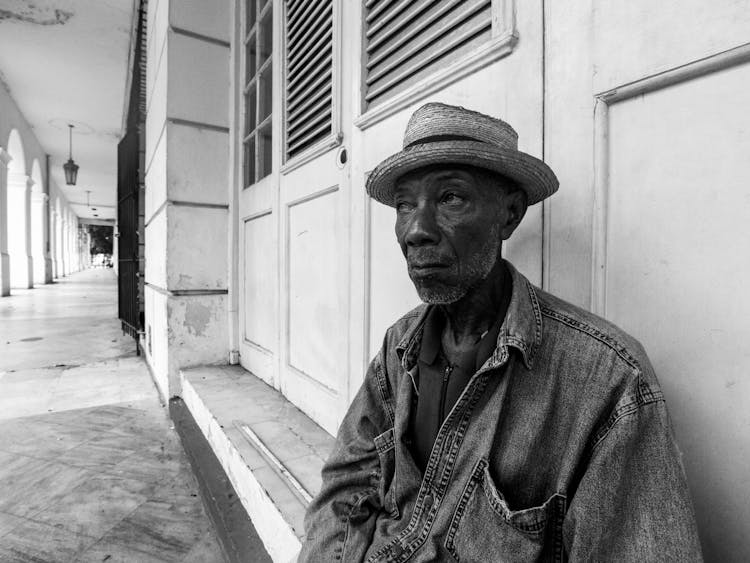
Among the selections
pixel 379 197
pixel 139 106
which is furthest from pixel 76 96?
pixel 379 197

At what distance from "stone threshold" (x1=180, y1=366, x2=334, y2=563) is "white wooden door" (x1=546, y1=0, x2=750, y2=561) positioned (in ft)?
4.31

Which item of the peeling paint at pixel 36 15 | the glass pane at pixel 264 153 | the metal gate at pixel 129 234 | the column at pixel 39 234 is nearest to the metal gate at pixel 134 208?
the metal gate at pixel 129 234

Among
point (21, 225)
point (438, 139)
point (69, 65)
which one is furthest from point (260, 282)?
point (21, 225)

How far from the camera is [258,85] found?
11.1 feet

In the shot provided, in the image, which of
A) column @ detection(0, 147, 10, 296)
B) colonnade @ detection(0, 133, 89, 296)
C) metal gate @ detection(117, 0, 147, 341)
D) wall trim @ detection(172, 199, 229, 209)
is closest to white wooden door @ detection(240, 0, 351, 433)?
wall trim @ detection(172, 199, 229, 209)

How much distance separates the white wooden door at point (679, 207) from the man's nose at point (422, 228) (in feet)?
1.39

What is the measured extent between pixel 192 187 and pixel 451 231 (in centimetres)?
341

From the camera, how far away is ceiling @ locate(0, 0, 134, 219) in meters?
6.74

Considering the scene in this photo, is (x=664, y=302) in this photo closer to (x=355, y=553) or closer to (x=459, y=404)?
(x=459, y=404)

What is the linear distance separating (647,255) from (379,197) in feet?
2.10

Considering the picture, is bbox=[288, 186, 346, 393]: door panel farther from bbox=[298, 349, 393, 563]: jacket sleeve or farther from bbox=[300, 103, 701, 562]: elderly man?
bbox=[300, 103, 701, 562]: elderly man

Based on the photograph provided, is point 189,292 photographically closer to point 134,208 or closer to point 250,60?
point 250,60

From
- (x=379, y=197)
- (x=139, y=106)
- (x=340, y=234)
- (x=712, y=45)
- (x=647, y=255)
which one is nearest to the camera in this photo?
(x=712, y=45)

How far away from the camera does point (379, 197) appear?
1144mm
